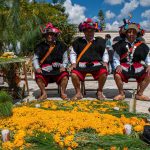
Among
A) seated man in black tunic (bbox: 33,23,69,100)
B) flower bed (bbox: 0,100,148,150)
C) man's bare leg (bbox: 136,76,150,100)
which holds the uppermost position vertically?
seated man in black tunic (bbox: 33,23,69,100)

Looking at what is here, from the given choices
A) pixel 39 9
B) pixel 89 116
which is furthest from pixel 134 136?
pixel 39 9

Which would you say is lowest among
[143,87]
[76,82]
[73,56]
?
[143,87]

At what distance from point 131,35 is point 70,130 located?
12.9ft

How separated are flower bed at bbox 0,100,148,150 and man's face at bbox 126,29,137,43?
2676 millimetres

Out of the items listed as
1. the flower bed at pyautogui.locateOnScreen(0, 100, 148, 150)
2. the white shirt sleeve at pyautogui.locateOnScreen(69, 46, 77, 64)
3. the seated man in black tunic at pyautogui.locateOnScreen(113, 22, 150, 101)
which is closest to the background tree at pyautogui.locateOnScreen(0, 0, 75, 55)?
the white shirt sleeve at pyautogui.locateOnScreen(69, 46, 77, 64)

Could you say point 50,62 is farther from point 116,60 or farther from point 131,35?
point 131,35

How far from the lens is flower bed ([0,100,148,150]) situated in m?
4.08

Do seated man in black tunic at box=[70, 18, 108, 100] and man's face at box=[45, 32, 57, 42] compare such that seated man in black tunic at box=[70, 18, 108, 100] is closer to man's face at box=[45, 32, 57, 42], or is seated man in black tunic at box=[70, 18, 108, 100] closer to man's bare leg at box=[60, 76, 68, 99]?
man's bare leg at box=[60, 76, 68, 99]

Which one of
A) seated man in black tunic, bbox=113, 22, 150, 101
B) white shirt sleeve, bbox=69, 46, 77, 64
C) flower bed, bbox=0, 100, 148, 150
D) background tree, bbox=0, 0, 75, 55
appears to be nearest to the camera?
flower bed, bbox=0, 100, 148, 150

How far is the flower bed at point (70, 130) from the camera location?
161 inches

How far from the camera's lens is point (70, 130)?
4.46 m

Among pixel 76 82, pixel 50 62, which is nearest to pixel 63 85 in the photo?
pixel 76 82

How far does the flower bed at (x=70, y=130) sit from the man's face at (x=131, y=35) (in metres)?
2.68

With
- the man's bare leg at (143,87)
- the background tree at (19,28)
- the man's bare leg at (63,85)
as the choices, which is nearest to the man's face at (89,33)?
the man's bare leg at (63,85)
